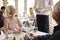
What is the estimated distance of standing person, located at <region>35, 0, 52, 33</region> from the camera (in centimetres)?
364

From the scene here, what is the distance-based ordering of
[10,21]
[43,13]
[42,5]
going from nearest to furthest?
[10,21] → [43,13] → [42,5]

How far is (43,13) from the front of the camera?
4.37 metres

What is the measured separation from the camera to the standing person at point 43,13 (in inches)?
143

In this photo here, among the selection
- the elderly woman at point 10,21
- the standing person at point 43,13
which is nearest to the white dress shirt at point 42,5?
the standing person at point 43,13

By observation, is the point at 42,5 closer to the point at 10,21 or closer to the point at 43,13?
the point at 43,13

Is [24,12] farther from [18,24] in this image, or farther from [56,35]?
[56,35]

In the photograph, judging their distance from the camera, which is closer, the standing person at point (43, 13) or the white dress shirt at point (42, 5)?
the standing person at point (43, 13)

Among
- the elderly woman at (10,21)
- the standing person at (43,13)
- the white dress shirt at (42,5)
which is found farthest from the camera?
the white dress shirt at (42,5)

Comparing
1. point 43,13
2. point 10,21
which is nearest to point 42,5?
point 43,13

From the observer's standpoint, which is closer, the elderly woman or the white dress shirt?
the elderly woman

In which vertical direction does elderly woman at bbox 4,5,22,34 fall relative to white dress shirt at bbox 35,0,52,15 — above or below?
below

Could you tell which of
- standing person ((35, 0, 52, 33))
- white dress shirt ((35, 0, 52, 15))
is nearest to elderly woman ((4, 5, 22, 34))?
standing person ((35, 0, 52, 33))

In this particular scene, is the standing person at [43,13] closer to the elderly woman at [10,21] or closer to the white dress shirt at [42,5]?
the white dress shirt at [42,5]

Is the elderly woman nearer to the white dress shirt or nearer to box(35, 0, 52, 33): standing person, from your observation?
box(35, 0, 52, 33): standing person
